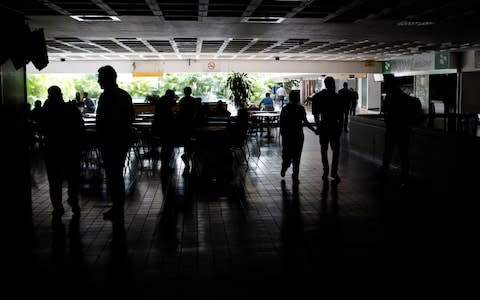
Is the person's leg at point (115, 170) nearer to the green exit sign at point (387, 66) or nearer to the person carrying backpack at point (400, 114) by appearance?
the person carrying backpack at point (400, 114)

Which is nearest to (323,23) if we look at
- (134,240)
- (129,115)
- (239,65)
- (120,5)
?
(120,5)

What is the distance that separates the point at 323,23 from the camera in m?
12.0


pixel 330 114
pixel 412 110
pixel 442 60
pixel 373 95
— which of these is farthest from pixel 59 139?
pixel 373 95

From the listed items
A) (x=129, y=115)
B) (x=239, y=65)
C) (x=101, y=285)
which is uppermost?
(x=239, y=65)

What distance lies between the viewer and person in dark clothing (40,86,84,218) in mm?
6574

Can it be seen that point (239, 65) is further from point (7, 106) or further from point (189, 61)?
point (7, 106)

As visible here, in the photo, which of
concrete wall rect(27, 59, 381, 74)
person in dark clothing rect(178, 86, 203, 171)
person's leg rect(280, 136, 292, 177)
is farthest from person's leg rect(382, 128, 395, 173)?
concrete wall rect(27, 59, 381, 74)

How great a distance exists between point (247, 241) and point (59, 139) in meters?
2.65

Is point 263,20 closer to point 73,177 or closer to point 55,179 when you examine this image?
point 73,177

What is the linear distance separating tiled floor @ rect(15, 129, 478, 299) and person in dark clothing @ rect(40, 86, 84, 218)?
0.45 m

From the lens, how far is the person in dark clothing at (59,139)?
657cm

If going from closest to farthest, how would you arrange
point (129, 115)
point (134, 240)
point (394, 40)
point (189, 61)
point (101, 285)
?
point (101, 285) < point (134, 240) < point (129, 115) < point (394, 40) < point (189, 61)

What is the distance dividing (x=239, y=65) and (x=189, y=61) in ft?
7.24

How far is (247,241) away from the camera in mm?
5547
